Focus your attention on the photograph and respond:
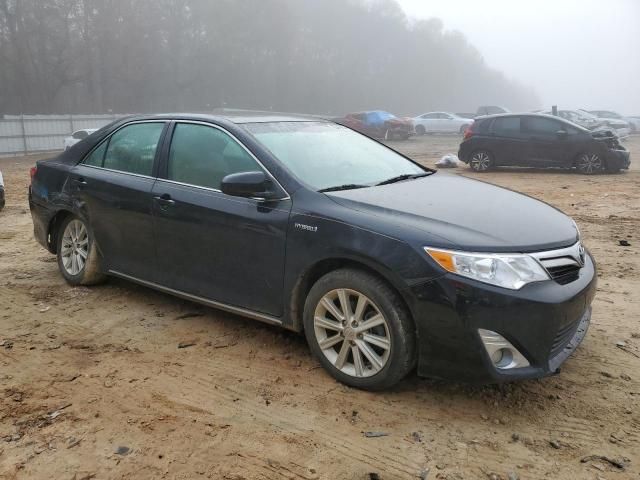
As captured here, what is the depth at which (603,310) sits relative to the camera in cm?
464

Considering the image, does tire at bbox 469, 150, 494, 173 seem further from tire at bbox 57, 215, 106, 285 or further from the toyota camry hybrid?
tire at bbox 57, 215, 106, 285

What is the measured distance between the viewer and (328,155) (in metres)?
4.17

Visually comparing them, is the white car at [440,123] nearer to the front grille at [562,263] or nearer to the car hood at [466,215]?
the car hood at [466,215]

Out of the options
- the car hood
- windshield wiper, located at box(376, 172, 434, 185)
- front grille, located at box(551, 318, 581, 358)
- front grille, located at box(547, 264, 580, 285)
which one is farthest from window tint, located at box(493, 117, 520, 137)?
front grille, located at box(551, 318, 581, 358)

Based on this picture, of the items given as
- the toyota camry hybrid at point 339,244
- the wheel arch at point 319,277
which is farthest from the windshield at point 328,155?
the wheel arch at point 319,277

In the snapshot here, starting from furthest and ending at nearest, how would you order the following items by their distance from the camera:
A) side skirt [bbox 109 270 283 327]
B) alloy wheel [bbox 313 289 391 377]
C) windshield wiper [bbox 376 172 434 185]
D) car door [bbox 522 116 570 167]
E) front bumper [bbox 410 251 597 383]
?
car door [bbox 522 116 570 167], windshield wiper [bbox 376 172 434 185], side skirt [bbox 109 270 283 327], alloy wheel [bbox 313 289 391 377], front bumper [bbox 410 251 597 383]

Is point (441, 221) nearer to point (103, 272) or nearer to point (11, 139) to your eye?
point (103, 272)

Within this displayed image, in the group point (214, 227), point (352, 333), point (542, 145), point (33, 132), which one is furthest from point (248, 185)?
point (33, 132)

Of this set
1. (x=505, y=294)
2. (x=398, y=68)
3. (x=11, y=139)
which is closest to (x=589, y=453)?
(x=505, y=294)

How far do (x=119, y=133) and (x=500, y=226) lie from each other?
10.5 feet

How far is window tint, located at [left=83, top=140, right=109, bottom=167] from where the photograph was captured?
16.3 ft

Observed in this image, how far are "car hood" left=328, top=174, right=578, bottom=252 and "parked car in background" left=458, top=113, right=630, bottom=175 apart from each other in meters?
11.0

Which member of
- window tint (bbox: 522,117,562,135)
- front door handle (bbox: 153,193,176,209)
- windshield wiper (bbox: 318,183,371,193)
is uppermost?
windshield wiper (bbox: 318,183,371,193)

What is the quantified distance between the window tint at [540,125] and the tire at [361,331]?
1234 centimetres
